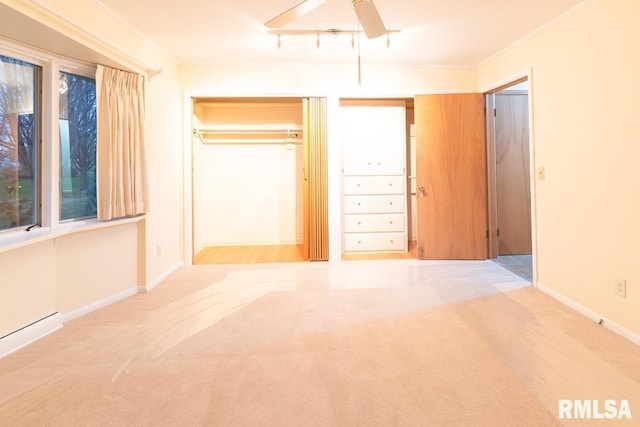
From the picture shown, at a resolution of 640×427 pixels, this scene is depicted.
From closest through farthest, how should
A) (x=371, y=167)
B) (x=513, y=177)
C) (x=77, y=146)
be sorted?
(x=77, y=146) → (x=513, y=177) → (x=371, y=167)

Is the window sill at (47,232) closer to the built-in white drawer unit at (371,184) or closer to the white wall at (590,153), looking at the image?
the built-in white drawer unit at (371,184)

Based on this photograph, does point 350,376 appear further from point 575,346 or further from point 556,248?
point 556,248

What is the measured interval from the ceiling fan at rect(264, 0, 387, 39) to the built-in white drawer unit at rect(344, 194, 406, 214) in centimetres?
243

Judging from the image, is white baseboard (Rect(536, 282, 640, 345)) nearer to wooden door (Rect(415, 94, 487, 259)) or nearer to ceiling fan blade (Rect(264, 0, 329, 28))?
wooden door (Rect(415, 94, 487, 259))

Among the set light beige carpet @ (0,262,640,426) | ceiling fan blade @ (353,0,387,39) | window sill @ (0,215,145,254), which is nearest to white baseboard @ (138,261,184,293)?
light beige carpet @ (0,262,640,426)

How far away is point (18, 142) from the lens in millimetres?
2295

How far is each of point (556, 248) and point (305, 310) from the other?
2.23m

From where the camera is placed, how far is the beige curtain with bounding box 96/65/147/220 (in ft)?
8.92

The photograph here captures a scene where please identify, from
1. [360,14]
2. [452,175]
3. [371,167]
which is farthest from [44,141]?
[452,175]

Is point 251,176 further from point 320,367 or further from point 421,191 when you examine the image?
point 320,367

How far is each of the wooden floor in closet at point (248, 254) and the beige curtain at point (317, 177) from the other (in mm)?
331

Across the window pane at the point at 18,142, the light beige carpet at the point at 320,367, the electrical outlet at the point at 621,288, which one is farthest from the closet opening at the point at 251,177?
the electrical outlet at the point at 621,288

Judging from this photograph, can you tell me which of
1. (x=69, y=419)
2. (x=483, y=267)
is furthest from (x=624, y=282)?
(x=69, y=419)

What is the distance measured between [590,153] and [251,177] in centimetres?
413
